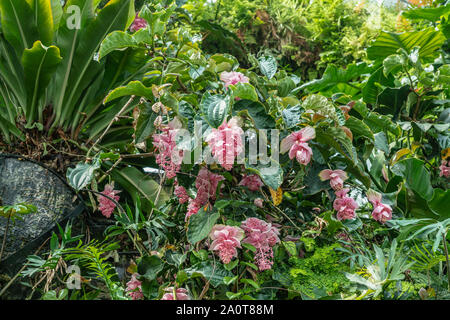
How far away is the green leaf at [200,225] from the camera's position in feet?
2.95

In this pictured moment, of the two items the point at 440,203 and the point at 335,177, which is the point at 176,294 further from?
the point at 440,203

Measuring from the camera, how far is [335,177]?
3.28ft

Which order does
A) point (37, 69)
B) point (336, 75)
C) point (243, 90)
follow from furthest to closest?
point (336, 75)
point (37, 69)
point (243, 90)

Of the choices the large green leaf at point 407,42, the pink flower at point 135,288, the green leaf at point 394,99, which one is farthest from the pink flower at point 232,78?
the large green leaf at point 407,42

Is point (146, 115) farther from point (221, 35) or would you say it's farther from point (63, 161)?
point (221, 35)

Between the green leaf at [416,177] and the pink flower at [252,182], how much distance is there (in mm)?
489

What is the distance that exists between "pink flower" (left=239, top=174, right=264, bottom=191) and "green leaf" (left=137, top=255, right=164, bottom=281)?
291 millimetres

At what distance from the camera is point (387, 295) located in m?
0.90

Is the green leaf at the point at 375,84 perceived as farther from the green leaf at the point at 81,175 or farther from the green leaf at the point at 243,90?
the green leaf at the point at 81,175

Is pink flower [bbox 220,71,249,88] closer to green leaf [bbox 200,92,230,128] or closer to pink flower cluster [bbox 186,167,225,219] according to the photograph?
green leaf [bbox 200,92,230,128]

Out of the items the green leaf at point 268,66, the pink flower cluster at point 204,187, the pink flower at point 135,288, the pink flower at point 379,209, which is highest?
the green leaf at point 268,66

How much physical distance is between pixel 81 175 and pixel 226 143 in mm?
477

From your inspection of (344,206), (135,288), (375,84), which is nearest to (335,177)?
(344,206)

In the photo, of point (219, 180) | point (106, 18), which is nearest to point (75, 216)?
point (219, 180)
